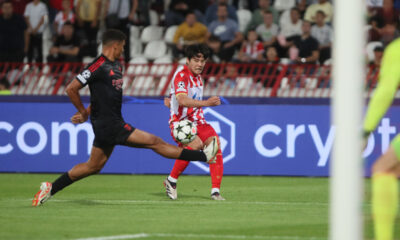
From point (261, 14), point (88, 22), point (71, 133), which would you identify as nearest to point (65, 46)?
point (88, 22)

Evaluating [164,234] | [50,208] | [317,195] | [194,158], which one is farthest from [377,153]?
[164,234]

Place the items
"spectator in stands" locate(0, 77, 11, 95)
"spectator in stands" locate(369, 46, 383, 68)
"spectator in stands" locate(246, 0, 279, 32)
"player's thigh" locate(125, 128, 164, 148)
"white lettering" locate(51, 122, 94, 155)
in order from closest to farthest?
"player's thigh" locate(125, 128, 164, 148) → "white lettering" locate(51, 122, 94, 155) → "spectator in stands" locate(369, 46, 383, 68) → "spectator in stands" locate(0, 77, 11, 95) → "spectator in stands" locate(246, 0, 279, 32)

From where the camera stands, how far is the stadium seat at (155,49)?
20.0 m

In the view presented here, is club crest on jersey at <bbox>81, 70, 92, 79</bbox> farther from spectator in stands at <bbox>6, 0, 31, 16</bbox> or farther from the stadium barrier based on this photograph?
spectator in stands at <bbox>6, 0, 31, 16</bbox>

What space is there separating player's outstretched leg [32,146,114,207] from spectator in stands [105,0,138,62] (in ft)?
30.7

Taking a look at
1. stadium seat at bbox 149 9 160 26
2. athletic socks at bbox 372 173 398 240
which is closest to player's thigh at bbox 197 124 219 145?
athletic socks at bbox 372 173 398 240

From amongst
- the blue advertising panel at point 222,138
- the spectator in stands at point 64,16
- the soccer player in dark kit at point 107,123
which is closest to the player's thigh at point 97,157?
the soccer player in dark kit at point 107,123

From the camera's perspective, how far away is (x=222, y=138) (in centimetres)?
1570

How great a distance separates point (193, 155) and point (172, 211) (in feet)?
2.73

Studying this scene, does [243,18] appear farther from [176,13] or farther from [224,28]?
[176,13]

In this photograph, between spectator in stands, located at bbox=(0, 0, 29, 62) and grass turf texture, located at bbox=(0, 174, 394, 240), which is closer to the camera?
grass turf texture, located at bbox=(0, 174, 394, 240)

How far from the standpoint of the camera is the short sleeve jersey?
10359 mm

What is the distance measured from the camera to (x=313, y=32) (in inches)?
728

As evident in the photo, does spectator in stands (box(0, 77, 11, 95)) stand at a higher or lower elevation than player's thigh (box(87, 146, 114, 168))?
higher
